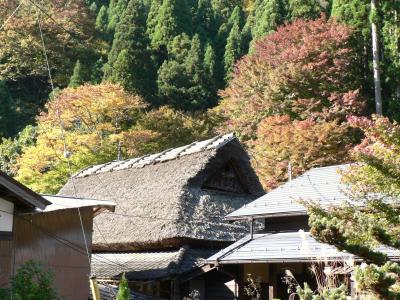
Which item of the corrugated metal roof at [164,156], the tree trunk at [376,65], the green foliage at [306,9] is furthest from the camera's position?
the green foliage at [306,9]

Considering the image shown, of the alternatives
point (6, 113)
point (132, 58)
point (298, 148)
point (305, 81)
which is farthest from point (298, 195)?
point (6, 113)

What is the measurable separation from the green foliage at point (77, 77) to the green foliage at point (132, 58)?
1566 mm

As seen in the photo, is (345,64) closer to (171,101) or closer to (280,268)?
(171,101)

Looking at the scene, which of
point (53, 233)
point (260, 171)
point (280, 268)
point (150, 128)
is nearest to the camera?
point (53, 233)

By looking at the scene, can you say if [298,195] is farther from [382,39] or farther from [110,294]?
[382,39]

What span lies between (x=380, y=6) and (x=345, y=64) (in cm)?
314

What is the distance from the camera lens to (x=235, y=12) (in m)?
42.1

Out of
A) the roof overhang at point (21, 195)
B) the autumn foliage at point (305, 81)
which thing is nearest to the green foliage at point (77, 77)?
the autumn foliage at point (305, 81)

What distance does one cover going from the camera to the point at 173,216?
16875 mm

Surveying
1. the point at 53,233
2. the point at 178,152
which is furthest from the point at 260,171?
the point at 53,233

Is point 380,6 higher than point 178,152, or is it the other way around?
point 380,6

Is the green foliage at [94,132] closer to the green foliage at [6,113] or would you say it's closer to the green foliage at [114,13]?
the green foliage at [6,113]

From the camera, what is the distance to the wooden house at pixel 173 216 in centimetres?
1623

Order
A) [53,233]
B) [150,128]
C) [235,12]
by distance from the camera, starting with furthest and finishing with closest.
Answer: [235,12] < [150,128] < [53,233]
